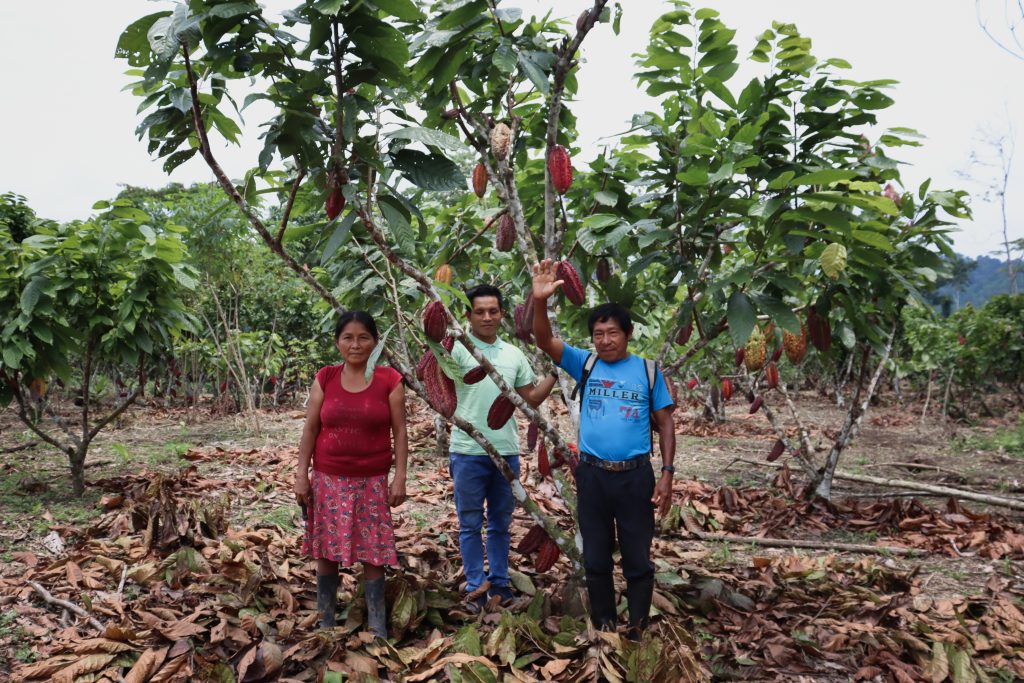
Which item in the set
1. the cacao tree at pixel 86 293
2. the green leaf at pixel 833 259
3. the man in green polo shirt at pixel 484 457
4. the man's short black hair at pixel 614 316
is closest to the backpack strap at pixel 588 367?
the man's short black hair at pixel 614 316

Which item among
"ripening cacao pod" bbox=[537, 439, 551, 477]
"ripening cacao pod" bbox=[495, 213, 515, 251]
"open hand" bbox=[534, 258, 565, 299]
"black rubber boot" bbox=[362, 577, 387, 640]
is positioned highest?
"ripening cacao pod" bbox=[495, 213, 515, 251]

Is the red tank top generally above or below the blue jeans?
above

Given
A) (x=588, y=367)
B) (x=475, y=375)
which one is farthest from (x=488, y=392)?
(x=588, y=367)

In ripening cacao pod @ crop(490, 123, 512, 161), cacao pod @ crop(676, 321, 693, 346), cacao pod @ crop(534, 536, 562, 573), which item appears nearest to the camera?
ripening cacao pod @ crop(490, 123, 512, 161)

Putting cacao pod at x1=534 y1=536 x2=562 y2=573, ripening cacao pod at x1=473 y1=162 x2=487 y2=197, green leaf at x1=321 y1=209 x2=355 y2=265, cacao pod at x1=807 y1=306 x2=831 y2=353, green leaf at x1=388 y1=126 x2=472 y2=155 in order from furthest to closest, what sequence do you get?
cacao pod at x1=807 y1=306 x2=831 y2=353 → ripening cacao pod at x1=473 y1=162 x2=487 y2=197 → cacao pod at x1=534 y1=536 x2=562 y2=573 → green leaf at x1=321 y1=209 x2=355 y2=265 → green leaf at x1=388 y1=126 x2=472 y2=155

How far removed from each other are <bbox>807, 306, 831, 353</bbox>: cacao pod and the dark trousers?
1.50 meters

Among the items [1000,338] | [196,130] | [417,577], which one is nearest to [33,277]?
[196,130]

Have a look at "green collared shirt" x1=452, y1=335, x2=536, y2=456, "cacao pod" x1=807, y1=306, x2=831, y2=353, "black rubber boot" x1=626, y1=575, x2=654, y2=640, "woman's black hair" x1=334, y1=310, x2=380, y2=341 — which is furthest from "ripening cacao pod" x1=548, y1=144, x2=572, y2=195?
"cacao pod" x1=807, y1=306, x2=831, y2=353

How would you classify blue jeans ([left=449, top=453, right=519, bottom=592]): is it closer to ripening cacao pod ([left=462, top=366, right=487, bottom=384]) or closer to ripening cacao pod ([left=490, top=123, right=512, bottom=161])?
ripening cacao pod ([left=462, top=366, right=487, bottom=384])

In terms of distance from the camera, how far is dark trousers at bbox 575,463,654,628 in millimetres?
2586

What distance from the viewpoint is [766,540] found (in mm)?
4195

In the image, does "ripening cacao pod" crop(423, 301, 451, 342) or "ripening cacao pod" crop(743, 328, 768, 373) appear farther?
"ripening cacao pod" crop(743, 328, 768, 373)

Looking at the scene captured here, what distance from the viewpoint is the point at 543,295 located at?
7.78 feet

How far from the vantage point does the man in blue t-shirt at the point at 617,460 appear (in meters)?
2.59
